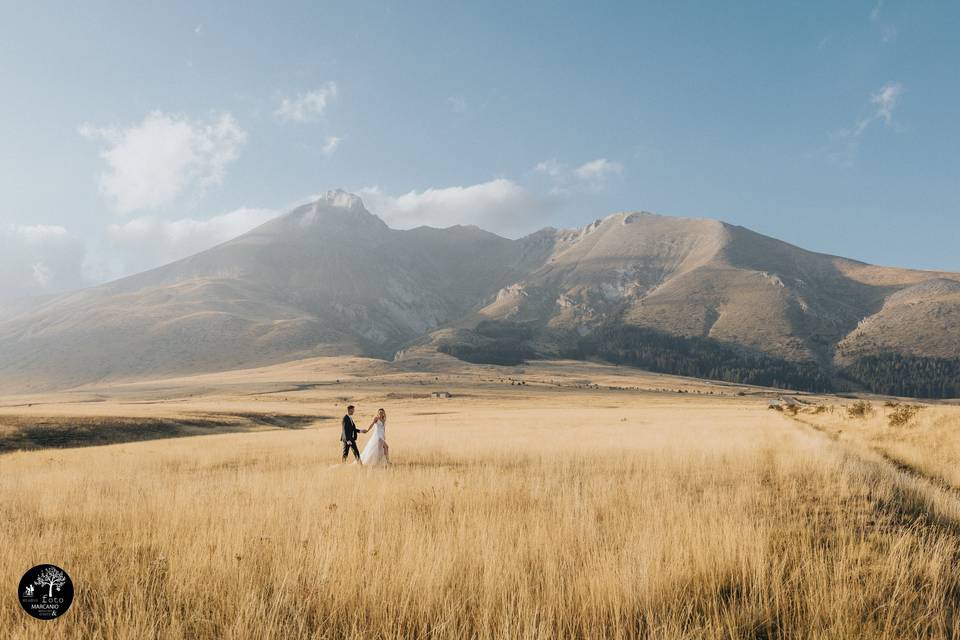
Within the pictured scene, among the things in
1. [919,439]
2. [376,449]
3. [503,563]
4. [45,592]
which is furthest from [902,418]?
[45,592]

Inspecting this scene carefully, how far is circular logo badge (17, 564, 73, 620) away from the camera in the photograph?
3.36 metres

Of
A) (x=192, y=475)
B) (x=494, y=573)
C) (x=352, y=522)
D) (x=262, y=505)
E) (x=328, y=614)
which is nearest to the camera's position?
(x=328, y=614)

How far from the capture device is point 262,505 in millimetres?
7883

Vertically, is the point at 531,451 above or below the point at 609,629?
below

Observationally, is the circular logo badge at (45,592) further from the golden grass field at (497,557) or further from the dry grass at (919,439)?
the dry grass at (919,439)

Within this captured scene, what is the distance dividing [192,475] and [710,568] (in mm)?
13121

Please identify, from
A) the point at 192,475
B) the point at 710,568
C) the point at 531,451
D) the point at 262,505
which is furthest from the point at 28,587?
the point at 531,451

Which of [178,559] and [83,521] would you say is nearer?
[178,559]

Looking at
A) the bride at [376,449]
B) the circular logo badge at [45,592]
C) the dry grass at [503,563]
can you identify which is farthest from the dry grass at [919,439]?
the circular logo badge at [45,592]

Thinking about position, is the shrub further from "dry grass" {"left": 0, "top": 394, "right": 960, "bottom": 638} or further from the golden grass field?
"dry grass" {"left": 0, "top": 394, "right": 960, "bottom": 638}

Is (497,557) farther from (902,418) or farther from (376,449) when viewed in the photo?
(902,418)

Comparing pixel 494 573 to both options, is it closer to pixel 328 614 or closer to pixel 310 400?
pixel 328 614

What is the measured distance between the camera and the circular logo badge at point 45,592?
3360 mm

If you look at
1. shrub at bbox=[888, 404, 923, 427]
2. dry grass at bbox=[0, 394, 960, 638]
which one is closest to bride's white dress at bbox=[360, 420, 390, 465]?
dry grass at bbox=[0, 394, 960, 638]
